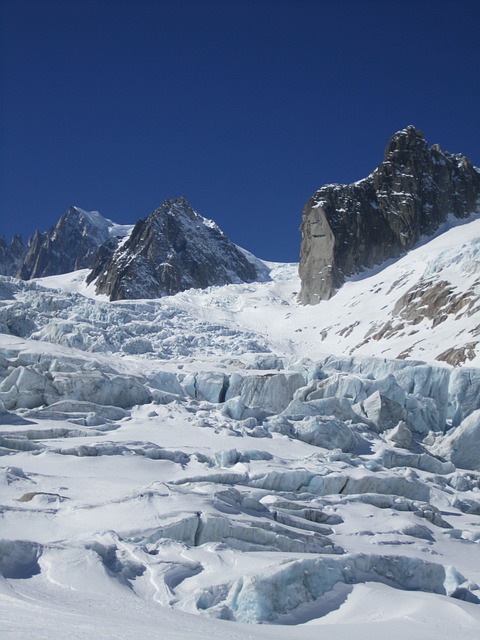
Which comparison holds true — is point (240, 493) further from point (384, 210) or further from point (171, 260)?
point (171, 260)

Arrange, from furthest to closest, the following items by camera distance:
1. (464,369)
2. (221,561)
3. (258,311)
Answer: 1. (258,311)
2. (464,369)
3. (221,561)

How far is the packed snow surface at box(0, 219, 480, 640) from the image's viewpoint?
1407 cm

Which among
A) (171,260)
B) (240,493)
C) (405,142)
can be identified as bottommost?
(240,493)

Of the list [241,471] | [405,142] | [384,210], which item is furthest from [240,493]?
[405,142]

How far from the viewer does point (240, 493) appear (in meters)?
22.8

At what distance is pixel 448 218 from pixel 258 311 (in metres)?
40.1

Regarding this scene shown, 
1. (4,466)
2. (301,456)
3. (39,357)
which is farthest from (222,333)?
(4,466)

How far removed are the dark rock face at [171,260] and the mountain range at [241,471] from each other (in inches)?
1694

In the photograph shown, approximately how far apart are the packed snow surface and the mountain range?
8cm

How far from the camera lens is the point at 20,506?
19766mm

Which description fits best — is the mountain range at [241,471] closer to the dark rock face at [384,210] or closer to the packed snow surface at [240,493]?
the packed snow surface at [240,493]

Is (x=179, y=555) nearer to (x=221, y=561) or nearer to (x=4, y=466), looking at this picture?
(x=221, y=561)

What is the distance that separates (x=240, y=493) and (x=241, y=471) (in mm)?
4523

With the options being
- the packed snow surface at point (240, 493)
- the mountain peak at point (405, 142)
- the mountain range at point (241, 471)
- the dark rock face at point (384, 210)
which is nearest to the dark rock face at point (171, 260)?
the dark rock face at point (384, 210)
